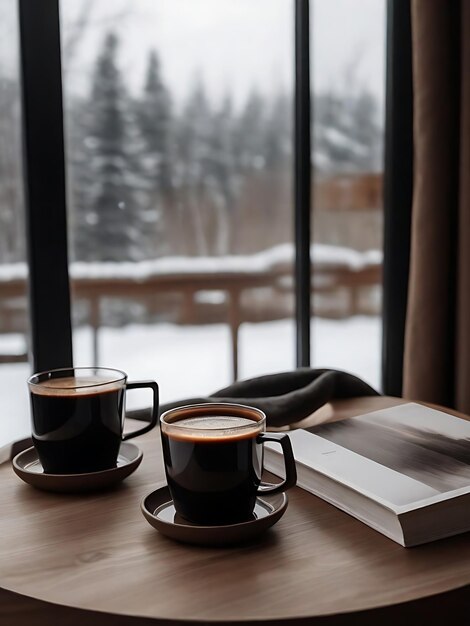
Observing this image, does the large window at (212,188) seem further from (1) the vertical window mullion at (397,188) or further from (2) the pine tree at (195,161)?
(1) the vertical window mullion at (397,188)

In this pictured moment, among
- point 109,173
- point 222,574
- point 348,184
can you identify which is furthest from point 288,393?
point 348,184

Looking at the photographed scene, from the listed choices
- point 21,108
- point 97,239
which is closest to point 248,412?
point 21,108

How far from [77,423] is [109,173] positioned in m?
1.02

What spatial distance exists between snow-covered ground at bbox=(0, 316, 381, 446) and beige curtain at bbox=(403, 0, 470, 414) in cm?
28

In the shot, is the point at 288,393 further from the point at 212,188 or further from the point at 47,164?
→ the point at 212,188

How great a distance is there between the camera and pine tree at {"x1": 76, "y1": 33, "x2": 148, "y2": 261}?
1.60m

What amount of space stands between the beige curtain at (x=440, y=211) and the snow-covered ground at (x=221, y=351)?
28 centimetres

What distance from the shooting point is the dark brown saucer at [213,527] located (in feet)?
2.02

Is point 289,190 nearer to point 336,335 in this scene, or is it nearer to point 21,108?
point 336,335

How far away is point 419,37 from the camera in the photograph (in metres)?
1.51

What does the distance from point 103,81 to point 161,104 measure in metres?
0.17

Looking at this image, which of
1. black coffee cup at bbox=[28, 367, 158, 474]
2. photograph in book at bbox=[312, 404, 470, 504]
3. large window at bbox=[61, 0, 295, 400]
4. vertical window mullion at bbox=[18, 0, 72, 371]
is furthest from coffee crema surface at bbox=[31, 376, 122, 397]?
large window at bbox=[61, 0, 295, 400]

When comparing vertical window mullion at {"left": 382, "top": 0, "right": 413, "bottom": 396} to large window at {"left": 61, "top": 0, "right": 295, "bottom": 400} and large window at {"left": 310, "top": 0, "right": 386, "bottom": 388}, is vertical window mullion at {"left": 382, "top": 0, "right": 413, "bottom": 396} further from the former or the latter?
large window at {"left": 61, "top": 0, "right": 295, "bottom": 400}

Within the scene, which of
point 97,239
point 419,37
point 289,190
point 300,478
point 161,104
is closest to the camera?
point 300,478
